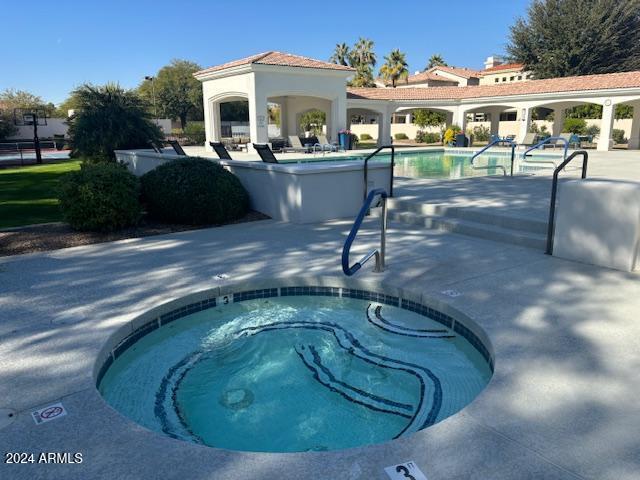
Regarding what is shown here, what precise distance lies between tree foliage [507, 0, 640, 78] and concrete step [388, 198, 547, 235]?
37.7m

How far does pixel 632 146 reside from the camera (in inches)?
1049

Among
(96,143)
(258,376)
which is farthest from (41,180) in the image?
(258,376)

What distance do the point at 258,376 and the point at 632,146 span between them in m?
29.5

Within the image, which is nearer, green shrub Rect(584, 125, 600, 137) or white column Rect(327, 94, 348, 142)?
white column Rect(327, 94, 348, 142)

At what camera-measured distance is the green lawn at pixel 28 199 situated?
30.8ft

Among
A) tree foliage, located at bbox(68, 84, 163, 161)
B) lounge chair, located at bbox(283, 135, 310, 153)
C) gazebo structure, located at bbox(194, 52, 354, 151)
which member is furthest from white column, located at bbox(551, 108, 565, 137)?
tree foliage, located at bbox(68, 84, 163, 161)

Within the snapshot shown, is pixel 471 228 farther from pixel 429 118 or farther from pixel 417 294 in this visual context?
pixel 429 118

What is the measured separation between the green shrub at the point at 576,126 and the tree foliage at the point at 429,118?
928 cm

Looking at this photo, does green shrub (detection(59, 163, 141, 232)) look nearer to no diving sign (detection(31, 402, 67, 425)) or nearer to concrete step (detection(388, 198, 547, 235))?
concrete step (detection(388, 198, 547, 235))

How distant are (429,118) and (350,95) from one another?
11.7m

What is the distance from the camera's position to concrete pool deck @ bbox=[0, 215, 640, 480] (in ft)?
8.01

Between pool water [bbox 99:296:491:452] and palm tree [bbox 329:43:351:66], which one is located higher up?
A: palm tree [bbox 329:43:351:66]

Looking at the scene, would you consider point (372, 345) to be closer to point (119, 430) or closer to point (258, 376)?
point (258, 376)

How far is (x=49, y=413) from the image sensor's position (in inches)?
114
